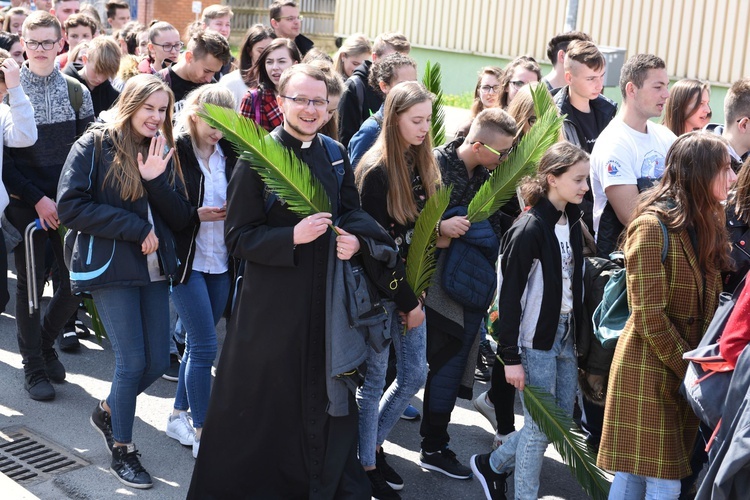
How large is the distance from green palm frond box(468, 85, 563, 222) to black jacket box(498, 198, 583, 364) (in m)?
0.22

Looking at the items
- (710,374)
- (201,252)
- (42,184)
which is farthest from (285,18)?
(710,374)

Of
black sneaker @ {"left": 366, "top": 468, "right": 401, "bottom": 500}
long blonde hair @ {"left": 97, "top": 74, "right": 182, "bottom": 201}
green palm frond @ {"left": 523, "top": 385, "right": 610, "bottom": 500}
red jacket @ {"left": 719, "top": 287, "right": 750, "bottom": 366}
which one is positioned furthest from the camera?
black sneaker @ {"left": 366, "top": 468, "right": 401, "bottom": 500}

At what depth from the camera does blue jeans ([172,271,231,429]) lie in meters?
4.97

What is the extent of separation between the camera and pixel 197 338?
16.4 ft

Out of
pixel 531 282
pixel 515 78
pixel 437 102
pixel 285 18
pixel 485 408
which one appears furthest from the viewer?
pixel 285 18

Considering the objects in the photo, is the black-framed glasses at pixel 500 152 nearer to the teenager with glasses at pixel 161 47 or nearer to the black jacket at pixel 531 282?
the black jacket at pixel 531 282

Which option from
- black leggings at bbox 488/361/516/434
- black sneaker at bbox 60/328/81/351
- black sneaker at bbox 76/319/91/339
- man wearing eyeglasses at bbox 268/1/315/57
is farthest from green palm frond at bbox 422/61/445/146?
man wearing eyeglasses at bbox 268/1/315/57

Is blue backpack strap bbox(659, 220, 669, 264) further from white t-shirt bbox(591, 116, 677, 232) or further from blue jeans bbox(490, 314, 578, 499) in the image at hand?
white t-shirt bbox(591, 116, 677, 232)

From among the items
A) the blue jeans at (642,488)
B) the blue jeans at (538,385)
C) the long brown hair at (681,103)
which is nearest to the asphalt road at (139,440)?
the blue jeans at (538,385)

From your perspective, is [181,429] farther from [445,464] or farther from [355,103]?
[355,103]

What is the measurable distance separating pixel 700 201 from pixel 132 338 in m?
2.72

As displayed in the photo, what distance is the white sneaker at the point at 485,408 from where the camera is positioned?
5617mm

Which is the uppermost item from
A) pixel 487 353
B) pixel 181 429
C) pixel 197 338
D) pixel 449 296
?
pixel 449 296

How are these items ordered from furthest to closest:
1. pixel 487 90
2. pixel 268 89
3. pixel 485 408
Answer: pixel 487 90 < pixel 268 89 < pixel 485 408
